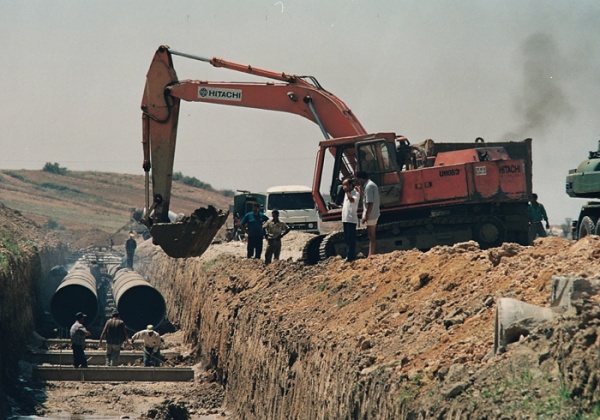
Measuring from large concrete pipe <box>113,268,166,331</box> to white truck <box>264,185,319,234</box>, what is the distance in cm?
589

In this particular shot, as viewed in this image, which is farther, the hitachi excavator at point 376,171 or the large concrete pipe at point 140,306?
the large concrete pipe at point 140,306

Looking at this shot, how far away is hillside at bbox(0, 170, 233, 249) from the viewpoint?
85.3m

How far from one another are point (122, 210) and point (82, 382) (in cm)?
8696

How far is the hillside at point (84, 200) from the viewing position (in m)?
85.3

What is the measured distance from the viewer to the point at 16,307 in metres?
23.8

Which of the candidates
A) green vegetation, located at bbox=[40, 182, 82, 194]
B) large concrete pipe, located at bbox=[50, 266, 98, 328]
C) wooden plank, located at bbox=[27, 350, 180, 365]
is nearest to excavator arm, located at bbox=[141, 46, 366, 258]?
wooden plank, located at bbox=[27, 350, 180, 365]

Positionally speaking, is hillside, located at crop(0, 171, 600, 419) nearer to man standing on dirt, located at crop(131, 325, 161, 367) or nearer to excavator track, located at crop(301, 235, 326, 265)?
excavator track, located at crop(301, 235, 326, 265)

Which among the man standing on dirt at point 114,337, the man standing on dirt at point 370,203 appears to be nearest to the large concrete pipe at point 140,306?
the man standing on dirt at point 114,337

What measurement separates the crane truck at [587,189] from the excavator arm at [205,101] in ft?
13.3

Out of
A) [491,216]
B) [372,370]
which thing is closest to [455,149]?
[491,216]

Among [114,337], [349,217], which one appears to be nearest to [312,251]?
[349,217]

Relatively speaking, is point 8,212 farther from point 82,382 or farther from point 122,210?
point 122,210

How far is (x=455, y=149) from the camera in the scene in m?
21.2

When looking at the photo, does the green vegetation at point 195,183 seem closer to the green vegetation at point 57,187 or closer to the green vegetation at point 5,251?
the green vegetation at point 57,187
